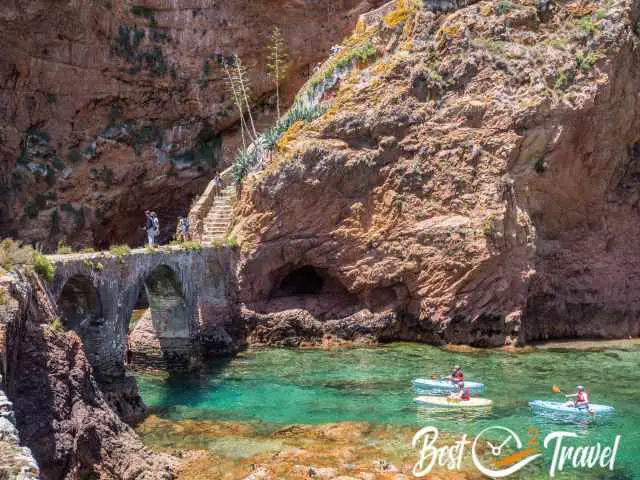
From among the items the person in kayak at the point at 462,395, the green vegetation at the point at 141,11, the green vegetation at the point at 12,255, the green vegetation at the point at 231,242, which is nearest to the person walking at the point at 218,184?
the green vegetation at the point at 231,242

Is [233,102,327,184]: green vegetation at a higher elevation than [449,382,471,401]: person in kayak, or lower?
higher

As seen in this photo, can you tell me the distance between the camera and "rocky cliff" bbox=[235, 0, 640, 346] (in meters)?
29.4

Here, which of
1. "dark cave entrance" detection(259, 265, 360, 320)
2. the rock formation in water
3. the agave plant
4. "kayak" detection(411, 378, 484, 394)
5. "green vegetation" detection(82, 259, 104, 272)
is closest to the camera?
the rock formation in water

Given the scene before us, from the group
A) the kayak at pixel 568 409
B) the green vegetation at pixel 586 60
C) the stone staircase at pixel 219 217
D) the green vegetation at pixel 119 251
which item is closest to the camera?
the kayak at pixel 568 409

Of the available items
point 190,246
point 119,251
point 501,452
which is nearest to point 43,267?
point 119,251

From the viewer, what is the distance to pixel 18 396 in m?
13.4

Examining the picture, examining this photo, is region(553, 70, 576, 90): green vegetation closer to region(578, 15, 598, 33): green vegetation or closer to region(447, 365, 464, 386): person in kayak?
region(578, 15, 598, 33): green vegetation

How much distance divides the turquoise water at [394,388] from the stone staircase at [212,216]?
5780 millimetres

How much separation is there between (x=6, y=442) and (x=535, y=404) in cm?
1505

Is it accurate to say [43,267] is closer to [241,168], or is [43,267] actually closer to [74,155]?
[241,168]

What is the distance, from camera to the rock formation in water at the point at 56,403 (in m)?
13.0

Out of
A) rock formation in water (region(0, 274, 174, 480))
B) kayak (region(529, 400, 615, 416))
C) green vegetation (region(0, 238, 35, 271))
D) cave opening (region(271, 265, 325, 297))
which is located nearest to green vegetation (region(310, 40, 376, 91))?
cave opening (region(271, 265, 325, 297))

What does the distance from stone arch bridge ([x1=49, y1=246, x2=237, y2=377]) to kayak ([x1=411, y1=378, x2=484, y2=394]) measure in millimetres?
8729

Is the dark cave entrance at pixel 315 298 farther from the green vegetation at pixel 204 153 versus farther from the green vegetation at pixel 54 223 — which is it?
the green vegetation at pixel 54 223
